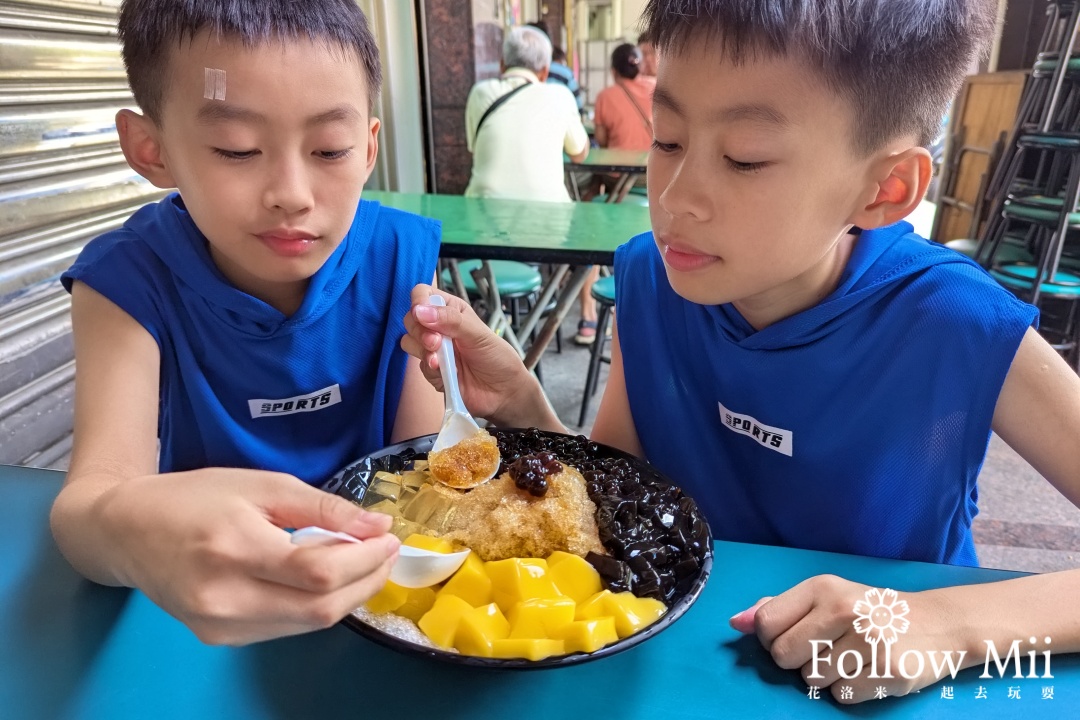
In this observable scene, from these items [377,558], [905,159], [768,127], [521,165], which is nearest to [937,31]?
[905,159]

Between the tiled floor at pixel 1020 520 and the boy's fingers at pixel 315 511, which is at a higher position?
the boy's fingers at pixel 315 511

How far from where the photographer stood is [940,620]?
0.75 metres

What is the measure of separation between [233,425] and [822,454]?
1.07m

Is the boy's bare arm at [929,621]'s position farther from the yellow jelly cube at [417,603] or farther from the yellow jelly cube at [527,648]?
the yellow jelly cube at [417,603]

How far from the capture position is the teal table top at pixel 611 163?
14.6ft

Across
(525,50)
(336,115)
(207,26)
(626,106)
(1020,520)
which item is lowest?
(1020,520)

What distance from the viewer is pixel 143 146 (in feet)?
3.52

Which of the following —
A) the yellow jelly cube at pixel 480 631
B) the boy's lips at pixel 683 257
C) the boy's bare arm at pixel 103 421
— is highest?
the boy's lips at pixel 683 257

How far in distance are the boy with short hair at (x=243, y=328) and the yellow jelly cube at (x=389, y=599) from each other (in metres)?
0.16

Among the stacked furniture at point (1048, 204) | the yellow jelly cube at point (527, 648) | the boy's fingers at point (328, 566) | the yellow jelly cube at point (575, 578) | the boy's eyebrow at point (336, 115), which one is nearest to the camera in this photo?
the boy's fingers at point (328, 566)

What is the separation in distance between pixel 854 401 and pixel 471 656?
2.57ft

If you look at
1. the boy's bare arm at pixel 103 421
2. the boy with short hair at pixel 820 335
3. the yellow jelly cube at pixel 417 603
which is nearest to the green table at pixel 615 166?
the boy with short hair at pixel 820 335

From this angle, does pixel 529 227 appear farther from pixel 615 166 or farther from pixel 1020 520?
pixel 1020 520

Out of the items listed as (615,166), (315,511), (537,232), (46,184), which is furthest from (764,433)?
(615,166)
